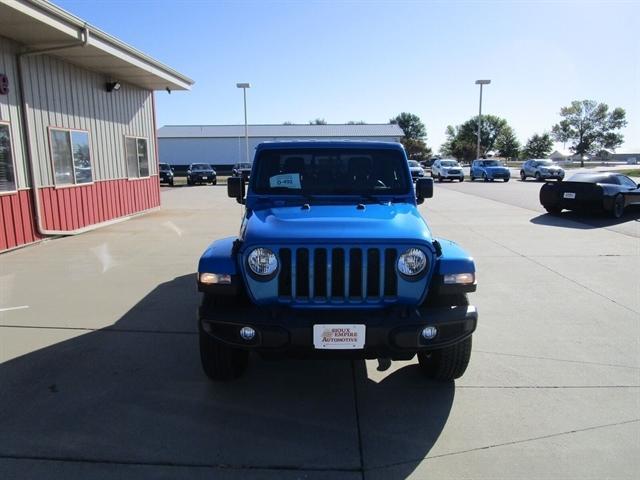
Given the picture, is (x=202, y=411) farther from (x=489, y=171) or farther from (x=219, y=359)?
(x=489, y=171)

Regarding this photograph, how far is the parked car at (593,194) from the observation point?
42.4 feet

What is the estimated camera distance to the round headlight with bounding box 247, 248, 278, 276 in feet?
10.4

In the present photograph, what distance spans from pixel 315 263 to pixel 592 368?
2.67 m

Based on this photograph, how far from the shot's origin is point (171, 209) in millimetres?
16484

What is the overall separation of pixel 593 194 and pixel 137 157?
42.5 feet

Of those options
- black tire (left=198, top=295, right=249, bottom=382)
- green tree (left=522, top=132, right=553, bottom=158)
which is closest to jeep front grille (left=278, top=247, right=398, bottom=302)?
black tire (left=198, top=295, right=249, bottom=382)

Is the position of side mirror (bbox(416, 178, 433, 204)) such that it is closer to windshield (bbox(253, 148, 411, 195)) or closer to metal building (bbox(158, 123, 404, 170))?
windshield (bbox(253, 148, 411, 195))

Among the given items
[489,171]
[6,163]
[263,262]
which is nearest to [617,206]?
[263,262]

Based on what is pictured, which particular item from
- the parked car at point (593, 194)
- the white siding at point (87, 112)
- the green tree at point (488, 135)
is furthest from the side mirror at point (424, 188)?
the green tree at point (488, 135)

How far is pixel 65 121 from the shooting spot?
1041 cm

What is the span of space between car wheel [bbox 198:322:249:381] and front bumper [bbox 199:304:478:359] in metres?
0.38

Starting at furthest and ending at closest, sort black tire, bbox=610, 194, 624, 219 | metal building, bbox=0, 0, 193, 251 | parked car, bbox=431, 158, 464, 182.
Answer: parked car, bbox=431, 158, 464, 182, black tire, bbox=610, 194, 624, 219, metal building, bbox=0, 0, 193, 251

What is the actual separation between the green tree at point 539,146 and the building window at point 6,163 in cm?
9086

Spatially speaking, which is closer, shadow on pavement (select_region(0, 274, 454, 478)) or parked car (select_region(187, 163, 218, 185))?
shadow on pavement (select_region(0, 274, 454, 478))
